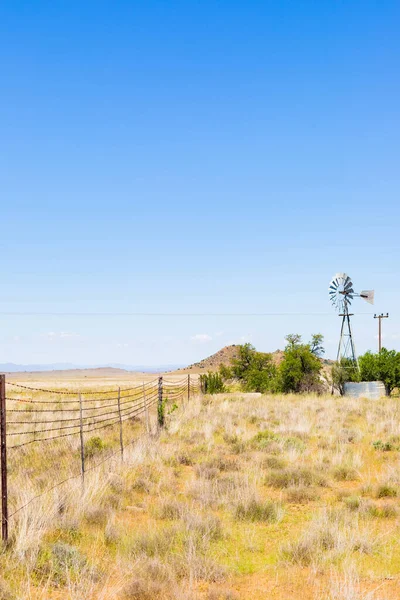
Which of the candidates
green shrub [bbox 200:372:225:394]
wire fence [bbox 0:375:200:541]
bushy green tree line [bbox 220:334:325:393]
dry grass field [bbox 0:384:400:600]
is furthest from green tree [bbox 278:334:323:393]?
dry grass field [bbox 0:384:400:600]

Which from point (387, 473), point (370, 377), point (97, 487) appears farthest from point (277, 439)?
point (370, 377)

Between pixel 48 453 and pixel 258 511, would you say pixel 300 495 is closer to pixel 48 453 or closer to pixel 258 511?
pixel 258 511

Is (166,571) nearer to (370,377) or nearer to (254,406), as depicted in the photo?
(254,406)

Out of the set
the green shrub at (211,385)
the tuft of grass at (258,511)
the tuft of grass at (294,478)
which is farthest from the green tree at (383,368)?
the tuft of grass at (258,511)

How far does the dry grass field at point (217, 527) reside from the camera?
6.64 meters

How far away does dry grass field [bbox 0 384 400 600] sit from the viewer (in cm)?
664

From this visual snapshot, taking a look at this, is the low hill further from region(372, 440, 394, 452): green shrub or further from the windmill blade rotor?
region(372, 440, 394, 452): green shrub

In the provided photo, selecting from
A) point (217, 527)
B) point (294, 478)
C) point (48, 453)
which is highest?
point (217, 527)

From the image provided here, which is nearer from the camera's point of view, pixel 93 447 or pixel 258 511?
pixel 258 511

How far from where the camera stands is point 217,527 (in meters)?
8.56

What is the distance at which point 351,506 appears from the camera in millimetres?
10188

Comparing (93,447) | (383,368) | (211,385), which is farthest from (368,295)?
(93,447)

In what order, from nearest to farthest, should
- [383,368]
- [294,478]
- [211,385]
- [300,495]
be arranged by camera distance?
1. [300,495]
2. [294,478]
3. [383,368]
4. [211,385]

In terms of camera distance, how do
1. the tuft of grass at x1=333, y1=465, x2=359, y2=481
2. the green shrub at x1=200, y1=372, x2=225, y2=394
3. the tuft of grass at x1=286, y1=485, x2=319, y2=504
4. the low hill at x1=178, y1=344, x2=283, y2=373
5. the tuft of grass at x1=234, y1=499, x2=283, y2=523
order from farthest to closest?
the low hill at x1=178, y1=344, x2=283, y2=373, the green shrub at x1=200, y1=372, x2=225, y2=394, the tuft of grass at x1=333, y1=465, x2=359, y2=481, the tuft of grass at x1=286, y1=485, x2=319, y2=504, the tuft of grass at x1=234, y1=499, x2=283, y2=523
